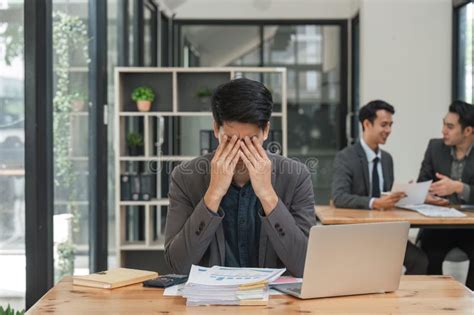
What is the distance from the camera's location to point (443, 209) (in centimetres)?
436

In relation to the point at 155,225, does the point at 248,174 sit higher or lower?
higher

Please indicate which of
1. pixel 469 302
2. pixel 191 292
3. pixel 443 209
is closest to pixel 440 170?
pixel 443 209

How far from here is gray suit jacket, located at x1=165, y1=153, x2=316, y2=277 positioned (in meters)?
2.45

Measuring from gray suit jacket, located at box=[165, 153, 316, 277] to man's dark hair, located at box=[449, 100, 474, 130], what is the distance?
7.93 ft

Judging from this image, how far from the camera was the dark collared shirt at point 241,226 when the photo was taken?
2.57 m

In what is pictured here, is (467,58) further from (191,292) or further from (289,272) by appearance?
(191,292)

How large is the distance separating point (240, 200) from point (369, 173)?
2.38 metres

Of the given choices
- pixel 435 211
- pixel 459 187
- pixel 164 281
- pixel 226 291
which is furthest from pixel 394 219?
pixel 226 291

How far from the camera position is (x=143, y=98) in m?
5.85

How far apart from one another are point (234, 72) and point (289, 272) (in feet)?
→ 11.8

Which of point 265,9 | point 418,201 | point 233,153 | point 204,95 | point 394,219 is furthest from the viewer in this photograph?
point 265,9

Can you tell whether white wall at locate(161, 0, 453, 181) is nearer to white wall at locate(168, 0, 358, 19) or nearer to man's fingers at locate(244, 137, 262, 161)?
white wall at locate(168, 0, 358, 19)

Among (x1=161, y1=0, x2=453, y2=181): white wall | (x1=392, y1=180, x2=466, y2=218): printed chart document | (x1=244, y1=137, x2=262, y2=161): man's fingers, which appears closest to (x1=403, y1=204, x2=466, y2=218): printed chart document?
(x1=392, y1=180, x2=466, y2=218): printed chart document

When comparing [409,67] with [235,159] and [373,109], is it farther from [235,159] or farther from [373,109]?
[235,159]
